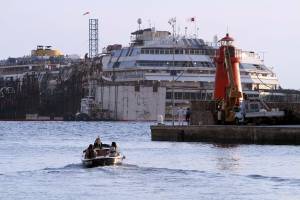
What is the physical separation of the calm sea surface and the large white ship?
79880 millimetres

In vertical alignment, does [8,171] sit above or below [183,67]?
below

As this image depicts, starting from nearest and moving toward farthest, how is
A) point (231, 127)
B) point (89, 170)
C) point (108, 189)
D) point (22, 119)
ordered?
1. point (108, 189)
2. point (89, 170)
3. point (231, 127)
4. point (22, 119)

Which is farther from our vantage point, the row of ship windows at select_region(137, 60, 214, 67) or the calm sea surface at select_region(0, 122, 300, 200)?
the row of ship windows at select_region(137, 60, 214, 67)

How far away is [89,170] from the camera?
5316 cm

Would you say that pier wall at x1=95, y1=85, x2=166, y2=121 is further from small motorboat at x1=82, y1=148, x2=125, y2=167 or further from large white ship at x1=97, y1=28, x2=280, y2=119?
small motorboat at x1=82, y1=148, x2=125, y2=167

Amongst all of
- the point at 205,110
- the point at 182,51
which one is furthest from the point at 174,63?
the point at 205,110

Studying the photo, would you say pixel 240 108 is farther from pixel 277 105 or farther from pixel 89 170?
pixel 89 170

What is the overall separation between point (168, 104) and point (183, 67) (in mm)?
6440

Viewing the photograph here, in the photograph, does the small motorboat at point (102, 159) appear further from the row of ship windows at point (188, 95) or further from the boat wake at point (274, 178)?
the row of ship windows at point (188, 95)

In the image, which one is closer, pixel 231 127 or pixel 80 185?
pixel 80 185

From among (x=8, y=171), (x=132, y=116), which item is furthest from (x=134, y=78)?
(x=8, y=171)

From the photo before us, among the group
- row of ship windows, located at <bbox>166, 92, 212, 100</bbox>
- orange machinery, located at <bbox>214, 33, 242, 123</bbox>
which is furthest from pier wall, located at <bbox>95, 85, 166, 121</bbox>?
orange machinery, located at <bbox>214, 33, 242, 123</bbox>

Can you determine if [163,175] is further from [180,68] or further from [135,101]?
[180,68]

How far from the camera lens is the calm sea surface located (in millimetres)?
43719
